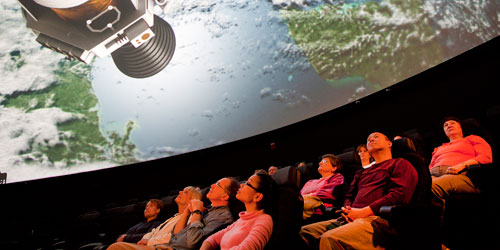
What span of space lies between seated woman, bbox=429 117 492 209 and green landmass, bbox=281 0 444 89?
83cm

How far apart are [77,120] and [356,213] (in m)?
3.56

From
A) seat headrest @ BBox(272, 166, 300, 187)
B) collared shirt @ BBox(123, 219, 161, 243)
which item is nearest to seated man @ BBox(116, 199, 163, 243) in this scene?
collared shirt @ BBox(123, 219, 161, 243)

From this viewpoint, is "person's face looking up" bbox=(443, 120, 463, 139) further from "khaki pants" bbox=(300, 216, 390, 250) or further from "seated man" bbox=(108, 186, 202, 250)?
"seated man" bbox=(108, 186, 202, 250)

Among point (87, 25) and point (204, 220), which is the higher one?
point (87, 25)

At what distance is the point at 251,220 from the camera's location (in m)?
1.32

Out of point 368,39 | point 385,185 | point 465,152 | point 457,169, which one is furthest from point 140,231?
point 368,39

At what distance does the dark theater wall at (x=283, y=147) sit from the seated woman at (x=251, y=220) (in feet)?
6.03

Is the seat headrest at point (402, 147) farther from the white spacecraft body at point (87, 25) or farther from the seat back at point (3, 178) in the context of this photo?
the seat back at point (3, 178)

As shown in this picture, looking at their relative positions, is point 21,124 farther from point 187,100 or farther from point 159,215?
point 159,215

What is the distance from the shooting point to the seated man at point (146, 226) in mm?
2052

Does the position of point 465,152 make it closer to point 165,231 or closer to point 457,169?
point 457,169

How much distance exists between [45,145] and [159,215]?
2.16 meters

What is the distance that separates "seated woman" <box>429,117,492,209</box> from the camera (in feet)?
5.02

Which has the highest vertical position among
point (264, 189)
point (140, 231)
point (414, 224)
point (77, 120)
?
point (414, 224)
